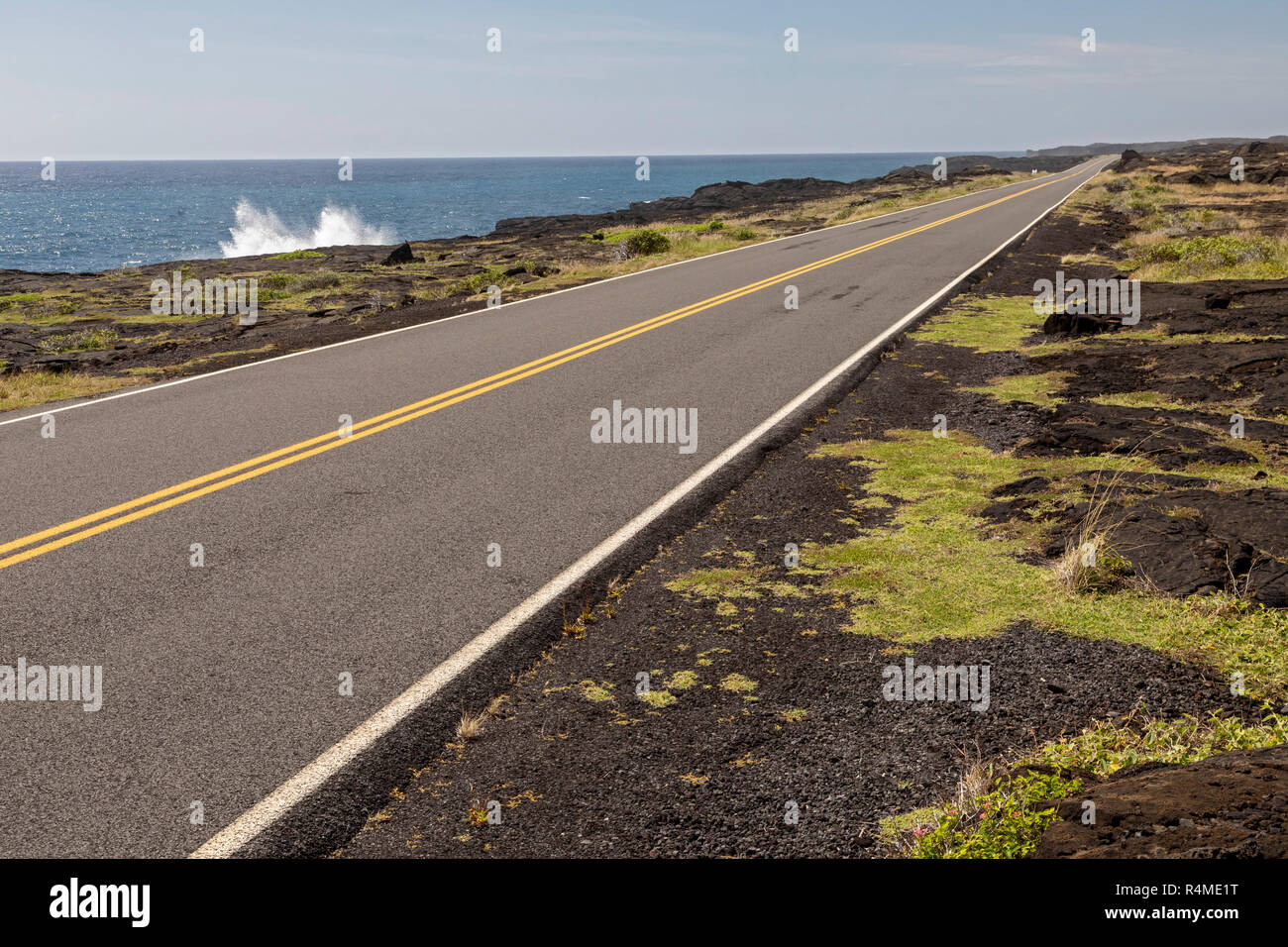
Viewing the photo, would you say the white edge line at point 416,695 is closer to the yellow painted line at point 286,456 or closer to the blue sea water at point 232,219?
the yellow painted line at point 286,456

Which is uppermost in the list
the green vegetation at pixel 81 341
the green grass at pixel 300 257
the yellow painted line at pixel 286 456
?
the green grass at pixel 300 257

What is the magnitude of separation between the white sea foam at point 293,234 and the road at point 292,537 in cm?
6675

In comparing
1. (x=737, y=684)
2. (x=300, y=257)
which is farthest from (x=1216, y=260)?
(x=300, y=257)

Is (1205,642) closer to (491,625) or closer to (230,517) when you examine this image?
(491,625)

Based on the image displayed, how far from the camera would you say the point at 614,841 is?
358cm

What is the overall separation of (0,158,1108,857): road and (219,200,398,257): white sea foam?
66752 mm

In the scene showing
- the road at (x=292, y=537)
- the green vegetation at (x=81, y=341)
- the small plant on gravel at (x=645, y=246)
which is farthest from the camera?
the small plant on gravel at (x=645, y=246)

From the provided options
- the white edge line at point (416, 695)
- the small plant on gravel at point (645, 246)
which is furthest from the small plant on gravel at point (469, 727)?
the small plant on gravel at point (645, 246)

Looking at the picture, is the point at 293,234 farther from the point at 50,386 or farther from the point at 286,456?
the point at 286,456

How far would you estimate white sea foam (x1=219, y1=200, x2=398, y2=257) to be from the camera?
83.4 meters

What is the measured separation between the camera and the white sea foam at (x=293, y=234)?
273 feet

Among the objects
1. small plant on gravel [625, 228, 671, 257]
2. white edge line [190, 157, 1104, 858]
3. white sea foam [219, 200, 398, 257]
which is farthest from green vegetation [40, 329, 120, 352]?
white sea foam [219, 200, 398, 257]

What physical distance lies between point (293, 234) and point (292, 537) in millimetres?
Result: 102556
